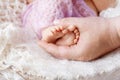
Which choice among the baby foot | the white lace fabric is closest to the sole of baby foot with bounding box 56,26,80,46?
the baby foot

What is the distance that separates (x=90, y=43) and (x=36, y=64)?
13cm

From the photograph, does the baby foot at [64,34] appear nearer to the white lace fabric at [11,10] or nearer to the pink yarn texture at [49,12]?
the pink yarn texture at [49,12]

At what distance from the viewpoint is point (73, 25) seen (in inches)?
24.4

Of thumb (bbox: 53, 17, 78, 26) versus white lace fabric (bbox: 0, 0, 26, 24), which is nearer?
thumb (bbox: 53, 17, 78, 26)

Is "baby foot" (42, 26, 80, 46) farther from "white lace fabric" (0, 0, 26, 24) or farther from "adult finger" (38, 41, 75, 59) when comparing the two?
"white lace fabric" (0, 0, 26, 24)

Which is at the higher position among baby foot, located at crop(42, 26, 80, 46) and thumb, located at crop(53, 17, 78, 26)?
thumb, located at crop(53, 17, 78, 26)

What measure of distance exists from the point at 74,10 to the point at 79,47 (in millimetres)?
155

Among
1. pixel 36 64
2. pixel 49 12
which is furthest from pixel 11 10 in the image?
pixel 36 64

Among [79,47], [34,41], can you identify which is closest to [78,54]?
[79,47]

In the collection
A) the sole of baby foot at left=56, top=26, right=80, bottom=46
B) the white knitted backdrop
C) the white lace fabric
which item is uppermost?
the white lace fabric

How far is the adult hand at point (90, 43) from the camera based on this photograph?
600 millimetres

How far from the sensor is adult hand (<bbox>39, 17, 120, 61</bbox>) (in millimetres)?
600

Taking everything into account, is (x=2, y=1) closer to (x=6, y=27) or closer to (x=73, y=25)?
(x=6, y=27)

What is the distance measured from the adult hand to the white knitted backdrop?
0.05 ft
